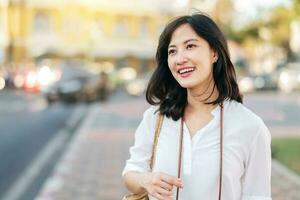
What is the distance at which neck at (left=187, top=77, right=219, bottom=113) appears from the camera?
99.5 inches

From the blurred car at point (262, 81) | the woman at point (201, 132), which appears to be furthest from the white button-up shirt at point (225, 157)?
the blurred car at point (262, 81)

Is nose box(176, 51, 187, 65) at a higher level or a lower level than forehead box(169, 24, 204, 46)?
lower

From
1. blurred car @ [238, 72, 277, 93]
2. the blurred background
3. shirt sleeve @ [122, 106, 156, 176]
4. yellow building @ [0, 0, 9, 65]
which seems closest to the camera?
shirt sleeve @ [122, 106, 156, 176]

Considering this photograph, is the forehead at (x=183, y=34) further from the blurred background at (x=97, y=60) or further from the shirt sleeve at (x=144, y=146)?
the blurred background at (x=97, y=60)

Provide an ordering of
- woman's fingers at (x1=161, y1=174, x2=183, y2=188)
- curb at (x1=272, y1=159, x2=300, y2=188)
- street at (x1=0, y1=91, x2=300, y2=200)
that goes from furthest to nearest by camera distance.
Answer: street at (x1=0, y1=91, x2=300, y2=200) < curb at (x1=272, y1=159, x2=300, y2=188) < woman's fingers at (x1=161, y1=174, x2=183, y2=188)

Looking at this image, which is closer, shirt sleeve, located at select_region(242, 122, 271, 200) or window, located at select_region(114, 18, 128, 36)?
shirt sleeve, located at select_region(242, 122, 271, 200)

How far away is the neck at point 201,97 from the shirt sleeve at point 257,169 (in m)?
0.21

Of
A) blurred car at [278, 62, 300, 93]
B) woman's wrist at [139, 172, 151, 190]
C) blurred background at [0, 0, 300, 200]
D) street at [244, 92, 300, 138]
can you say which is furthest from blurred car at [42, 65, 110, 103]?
woman's wrist at [139, 172, 151, 190]

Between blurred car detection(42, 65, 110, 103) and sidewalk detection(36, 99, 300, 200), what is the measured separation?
30.3 feet

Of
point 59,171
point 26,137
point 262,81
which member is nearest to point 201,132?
point 59,171

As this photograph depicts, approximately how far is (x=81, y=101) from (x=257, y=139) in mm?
24701

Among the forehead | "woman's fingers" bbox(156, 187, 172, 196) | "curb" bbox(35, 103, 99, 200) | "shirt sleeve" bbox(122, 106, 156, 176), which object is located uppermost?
the forehead

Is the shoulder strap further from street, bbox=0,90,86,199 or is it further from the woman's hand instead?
street, bbox=0,90,86,199

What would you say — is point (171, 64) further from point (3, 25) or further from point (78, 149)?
point (3, 25)
